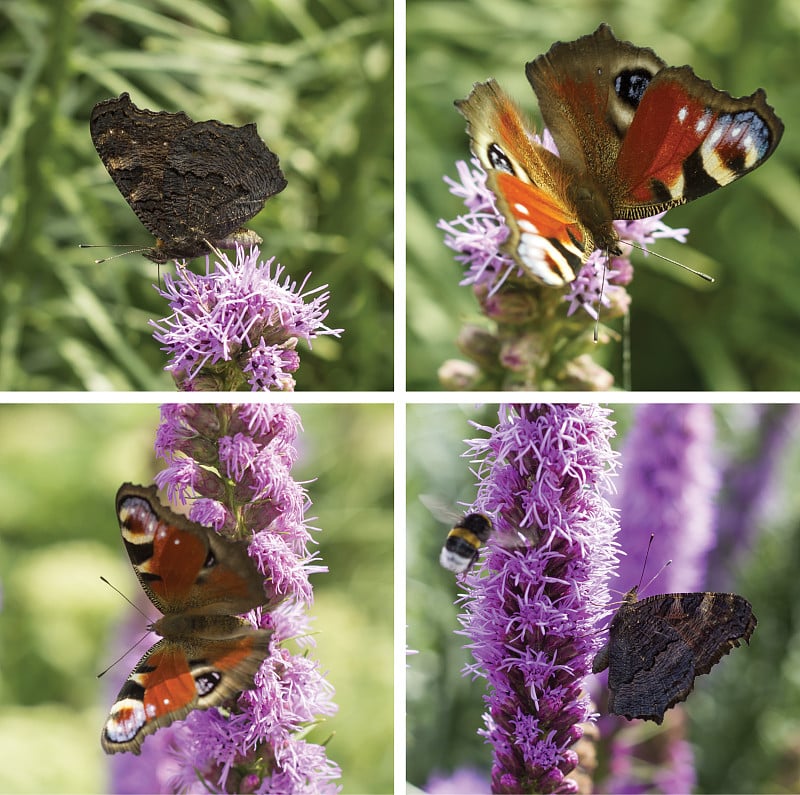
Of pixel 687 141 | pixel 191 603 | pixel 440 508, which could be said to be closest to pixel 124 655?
pixel 191 603

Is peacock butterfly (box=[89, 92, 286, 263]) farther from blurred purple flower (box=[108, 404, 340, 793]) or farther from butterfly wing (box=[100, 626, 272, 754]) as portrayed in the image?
butterfly wing (box=[100, 626, 272, 754])

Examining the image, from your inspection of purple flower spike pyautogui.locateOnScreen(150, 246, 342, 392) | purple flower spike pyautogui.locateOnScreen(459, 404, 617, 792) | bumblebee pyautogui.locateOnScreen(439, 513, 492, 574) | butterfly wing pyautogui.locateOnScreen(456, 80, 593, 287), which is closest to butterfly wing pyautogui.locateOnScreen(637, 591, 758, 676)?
purple flower spike pyautogui.locateOnScreen(459, 404, 617, 792)

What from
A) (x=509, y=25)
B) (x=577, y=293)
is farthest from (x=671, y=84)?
(x=509, y=25)

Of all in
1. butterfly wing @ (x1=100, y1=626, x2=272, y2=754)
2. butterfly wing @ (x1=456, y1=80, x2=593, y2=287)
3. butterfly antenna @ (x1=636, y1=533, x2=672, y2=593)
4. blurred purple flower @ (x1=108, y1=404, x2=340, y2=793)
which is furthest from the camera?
butterfly antenna @ (x1=636, y1=533, x2=672, y2=593)

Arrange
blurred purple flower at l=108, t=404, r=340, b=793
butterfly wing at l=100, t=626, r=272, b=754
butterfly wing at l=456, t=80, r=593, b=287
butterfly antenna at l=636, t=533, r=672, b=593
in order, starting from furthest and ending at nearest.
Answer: butterfly antenna at l=636, t=533, r=672, b=593, blurred purple flower at l=108, t=404, r=340, b=793, butterfly wing at l=100, t=626, r=272, b=754, butterfly wing at l=456, t=80, r=593, b=287

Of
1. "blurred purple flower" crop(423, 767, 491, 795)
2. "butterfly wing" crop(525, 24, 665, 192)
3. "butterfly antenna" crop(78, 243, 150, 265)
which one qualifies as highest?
"butterfly wing" crop(525, 24, 665, 192)

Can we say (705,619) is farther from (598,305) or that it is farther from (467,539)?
(598,305)
